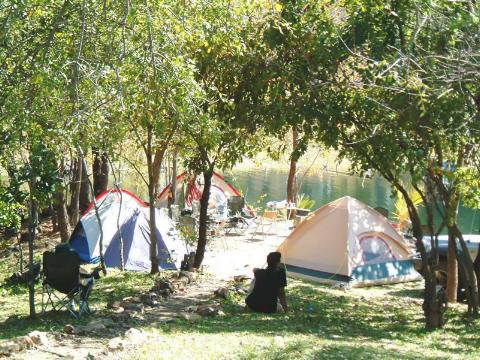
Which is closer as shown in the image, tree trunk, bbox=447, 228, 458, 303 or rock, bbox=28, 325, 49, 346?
rock, bbox=28, 325, 49, 346

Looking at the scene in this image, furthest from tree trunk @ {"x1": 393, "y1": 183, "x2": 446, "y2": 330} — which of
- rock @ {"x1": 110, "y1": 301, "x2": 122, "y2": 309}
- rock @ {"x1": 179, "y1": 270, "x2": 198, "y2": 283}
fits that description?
rock @ {"x1": 110, "y1": 301, "x2": 122, "y2": 309}

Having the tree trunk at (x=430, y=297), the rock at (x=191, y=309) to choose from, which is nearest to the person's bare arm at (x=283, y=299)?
the rock at (x=191, y=309)

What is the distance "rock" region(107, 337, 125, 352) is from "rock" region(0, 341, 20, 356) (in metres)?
0.80

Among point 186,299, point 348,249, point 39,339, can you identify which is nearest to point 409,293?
point 348,249

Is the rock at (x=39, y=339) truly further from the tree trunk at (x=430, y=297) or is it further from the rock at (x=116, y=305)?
the tree trunk at (x=430, y=297)

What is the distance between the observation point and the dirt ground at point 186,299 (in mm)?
6215

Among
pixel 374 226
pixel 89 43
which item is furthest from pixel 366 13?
pixel 374 226

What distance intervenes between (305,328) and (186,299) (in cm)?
219

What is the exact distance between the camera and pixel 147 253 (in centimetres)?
1453

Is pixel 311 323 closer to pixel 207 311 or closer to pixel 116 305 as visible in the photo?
pixel 207 311

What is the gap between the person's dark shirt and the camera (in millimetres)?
9125

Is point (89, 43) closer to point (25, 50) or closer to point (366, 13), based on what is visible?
point (25, 50)

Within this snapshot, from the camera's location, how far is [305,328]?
27.5ft

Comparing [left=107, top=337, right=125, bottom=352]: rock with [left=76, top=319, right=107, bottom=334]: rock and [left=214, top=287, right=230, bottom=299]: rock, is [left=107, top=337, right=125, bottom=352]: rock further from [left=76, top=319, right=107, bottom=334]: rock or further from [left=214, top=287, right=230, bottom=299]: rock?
[left=214, top=287, right=230, bottom=299]: rock
